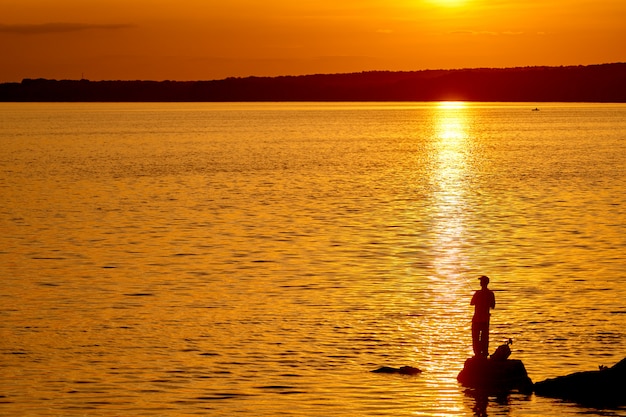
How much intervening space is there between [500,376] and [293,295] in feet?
53.9

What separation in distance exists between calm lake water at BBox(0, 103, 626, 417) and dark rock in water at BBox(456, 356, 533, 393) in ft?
1.31

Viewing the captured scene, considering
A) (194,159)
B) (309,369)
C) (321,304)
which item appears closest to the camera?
(309,369)

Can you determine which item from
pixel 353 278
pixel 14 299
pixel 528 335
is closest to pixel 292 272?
pixel 353 278

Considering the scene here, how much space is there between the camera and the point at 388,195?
3725 inches

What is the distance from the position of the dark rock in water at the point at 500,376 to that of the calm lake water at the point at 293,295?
400 millimetres

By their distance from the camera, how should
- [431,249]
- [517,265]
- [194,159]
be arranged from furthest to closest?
[194,159]
[431,249]
[517,265]

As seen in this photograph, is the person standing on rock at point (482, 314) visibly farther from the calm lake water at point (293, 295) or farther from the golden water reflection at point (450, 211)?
the golden water reflection at point (450, 211)

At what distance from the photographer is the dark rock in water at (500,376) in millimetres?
29078

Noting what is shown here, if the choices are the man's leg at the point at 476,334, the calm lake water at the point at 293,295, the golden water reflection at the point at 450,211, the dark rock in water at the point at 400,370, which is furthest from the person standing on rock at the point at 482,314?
the golden water reflection at the point at 450,211

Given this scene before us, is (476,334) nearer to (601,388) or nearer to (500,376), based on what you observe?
(500,376)

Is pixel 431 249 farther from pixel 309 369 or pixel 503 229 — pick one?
pixel 309 369

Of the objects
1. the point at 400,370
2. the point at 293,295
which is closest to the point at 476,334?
the point at 400,370

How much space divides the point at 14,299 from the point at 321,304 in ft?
40.0

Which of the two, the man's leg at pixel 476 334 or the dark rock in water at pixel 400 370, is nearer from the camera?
the man's leg at pixel 476 334
